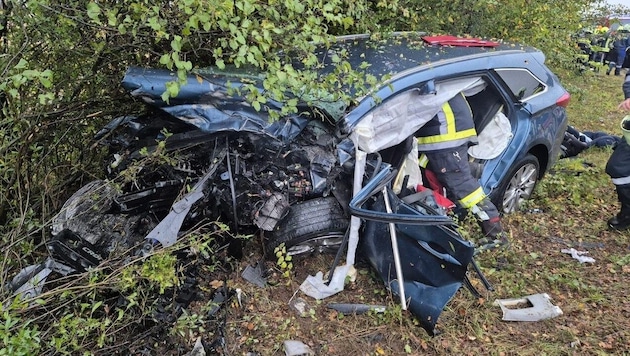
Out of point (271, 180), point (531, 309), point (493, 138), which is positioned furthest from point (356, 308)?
point (493, 138)

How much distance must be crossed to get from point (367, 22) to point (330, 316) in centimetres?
275

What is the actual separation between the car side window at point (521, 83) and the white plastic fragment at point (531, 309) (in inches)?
66.2

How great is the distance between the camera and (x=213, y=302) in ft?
9.30

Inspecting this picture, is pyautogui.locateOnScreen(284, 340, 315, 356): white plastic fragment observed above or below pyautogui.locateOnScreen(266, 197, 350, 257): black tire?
below

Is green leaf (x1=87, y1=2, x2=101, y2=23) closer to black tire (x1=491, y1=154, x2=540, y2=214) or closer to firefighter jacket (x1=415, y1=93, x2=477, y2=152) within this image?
firefighter jacket (x1=415, y1=93, x2=477, y2=152)

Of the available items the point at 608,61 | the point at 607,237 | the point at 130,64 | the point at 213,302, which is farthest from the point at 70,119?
the point at 608,61

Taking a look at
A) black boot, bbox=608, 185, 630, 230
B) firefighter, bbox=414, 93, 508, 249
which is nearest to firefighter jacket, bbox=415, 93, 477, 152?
firefighter, bbox=414, 93, 508, 249

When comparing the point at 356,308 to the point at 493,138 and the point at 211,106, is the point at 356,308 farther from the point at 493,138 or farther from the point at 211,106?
the point at 493,138

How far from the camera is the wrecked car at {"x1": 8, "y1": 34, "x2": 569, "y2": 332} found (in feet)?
8.87

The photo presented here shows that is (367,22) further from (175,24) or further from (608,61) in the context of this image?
(608,61)

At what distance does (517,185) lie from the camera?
4297 mm

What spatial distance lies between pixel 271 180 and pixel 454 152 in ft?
4.82

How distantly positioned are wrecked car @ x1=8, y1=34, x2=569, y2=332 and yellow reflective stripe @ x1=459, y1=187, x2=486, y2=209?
55 cm

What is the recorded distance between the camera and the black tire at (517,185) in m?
4.05
